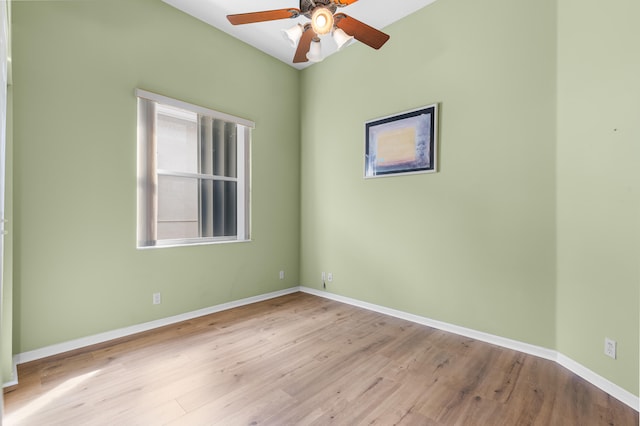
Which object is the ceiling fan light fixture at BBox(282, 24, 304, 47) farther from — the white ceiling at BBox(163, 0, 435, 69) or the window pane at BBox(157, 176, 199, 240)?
the window pane at BBox(157, 176, 199, 240)

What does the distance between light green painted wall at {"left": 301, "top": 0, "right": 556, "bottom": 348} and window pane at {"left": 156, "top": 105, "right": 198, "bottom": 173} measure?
5.48ft

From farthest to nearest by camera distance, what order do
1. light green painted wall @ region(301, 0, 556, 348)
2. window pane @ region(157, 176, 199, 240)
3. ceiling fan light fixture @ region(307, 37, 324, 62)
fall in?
window pane @ region(157, 176, 199, 240) → light green painted wall @ region(301, 0, 556, 348) → ceiling fan light fixture @ region(307, 37, 324, 62)

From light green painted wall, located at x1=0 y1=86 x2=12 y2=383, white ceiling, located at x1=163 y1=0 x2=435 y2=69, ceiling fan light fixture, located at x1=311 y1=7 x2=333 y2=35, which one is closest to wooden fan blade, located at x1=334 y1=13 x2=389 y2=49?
ceiling fan light fixture, located at x1=311 y1=7 x2=333 y2=35

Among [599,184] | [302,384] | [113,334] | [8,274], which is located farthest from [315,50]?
[113,334]

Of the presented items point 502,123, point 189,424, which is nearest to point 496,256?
point 502,123

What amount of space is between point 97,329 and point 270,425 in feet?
6.23

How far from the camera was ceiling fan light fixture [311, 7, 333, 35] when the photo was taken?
188 cm

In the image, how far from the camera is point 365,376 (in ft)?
6.87

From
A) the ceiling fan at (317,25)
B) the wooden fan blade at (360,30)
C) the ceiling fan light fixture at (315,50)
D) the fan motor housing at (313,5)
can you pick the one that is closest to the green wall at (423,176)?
the wooden fan blade at (360,30)

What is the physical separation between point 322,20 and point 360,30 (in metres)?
0.34

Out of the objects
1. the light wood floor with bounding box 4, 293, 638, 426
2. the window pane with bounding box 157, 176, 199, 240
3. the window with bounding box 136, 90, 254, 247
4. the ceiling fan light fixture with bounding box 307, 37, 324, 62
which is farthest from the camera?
the window pane with bounding box 157, 176, 199, 240

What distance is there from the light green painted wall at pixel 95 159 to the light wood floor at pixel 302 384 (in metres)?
0.41

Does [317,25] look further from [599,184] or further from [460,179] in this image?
[599,184]

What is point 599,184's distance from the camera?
1999 mm
